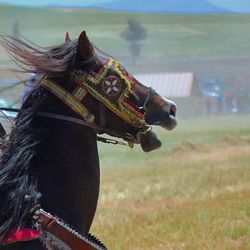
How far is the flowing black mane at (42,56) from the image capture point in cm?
367

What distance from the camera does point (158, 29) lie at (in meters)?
35.7

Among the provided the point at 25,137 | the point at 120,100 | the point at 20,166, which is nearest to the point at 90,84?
the point at 120,100

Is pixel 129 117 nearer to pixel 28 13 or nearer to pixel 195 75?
pixel 28 13

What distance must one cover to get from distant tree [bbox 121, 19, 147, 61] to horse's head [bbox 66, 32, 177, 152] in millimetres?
25770

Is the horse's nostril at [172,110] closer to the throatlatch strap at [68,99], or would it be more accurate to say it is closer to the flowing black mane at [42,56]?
the throatlatch strap at [68,99]

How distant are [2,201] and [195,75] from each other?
29.7 metres

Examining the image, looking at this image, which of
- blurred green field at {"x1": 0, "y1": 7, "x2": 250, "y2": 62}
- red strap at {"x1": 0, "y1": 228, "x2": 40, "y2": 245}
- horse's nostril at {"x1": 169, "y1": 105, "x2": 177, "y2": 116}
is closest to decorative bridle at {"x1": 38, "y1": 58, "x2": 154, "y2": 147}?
horse's nostril at {"x1": 169, "y1": 105, "x2": 177, "y2": 116}

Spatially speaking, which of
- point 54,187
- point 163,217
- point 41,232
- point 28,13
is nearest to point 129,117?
point 54,187

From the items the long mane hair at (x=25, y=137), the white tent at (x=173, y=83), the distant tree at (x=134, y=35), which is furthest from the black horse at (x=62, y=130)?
the distant tree at (x=134, y=35)

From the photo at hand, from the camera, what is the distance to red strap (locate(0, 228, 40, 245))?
11.3ft

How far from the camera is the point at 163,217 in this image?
8.34m

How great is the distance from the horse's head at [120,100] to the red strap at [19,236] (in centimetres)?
71

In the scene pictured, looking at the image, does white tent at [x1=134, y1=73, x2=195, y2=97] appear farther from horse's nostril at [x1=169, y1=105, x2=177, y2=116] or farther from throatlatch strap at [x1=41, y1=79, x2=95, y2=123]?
throatlatch strap at [x1=41, y1=79, x2=95, y2=123]

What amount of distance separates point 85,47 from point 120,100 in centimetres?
35
